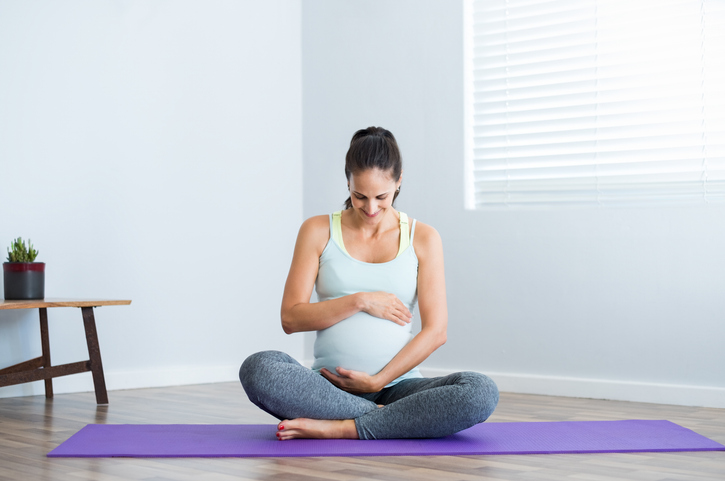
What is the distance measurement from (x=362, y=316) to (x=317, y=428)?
12.6 inches

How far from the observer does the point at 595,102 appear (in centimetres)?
338

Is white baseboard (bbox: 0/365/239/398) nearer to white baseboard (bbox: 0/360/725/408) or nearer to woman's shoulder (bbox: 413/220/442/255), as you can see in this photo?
white baseboard (bbox: 0/360/725/408)

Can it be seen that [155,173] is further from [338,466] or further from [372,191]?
[338,466]

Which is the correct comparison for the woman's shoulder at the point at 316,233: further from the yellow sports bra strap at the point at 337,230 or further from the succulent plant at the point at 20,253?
the succulent plant at the point at 20,253

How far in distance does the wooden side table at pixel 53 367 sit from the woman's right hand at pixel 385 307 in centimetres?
130

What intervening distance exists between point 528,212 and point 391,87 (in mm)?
957

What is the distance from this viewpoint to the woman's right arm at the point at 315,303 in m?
2.11

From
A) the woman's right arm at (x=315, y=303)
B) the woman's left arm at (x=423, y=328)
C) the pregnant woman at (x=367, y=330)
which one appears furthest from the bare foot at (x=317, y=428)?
the woman's right arm at (x=315, y=303)

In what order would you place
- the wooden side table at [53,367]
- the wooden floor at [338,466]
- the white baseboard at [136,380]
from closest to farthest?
the wooden floor at [338,466] < the wooden side table at [53,367] < the white baseboard at [136,380]

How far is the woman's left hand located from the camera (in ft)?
6.72

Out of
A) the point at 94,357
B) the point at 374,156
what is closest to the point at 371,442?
the point at 374,156

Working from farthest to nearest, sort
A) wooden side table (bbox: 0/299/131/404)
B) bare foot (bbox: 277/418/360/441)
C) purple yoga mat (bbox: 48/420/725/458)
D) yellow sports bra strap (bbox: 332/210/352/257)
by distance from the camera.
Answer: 1. wooden side table (bbox: 0/299/131/404)
2. yellow sports bra strap (bbox: 332/210/352/257)
3. bare foot (bbox: 277/418/360/441)
4. purple yoga mat (bbox: 48/420/725/458)

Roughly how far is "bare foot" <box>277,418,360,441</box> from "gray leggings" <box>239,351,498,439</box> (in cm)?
2

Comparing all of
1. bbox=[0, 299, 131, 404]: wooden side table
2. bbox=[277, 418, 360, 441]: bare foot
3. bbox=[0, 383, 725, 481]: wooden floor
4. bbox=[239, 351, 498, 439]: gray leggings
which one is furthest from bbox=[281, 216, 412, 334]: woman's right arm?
bbox=[0, 299, 131, 404]: wooden side table
